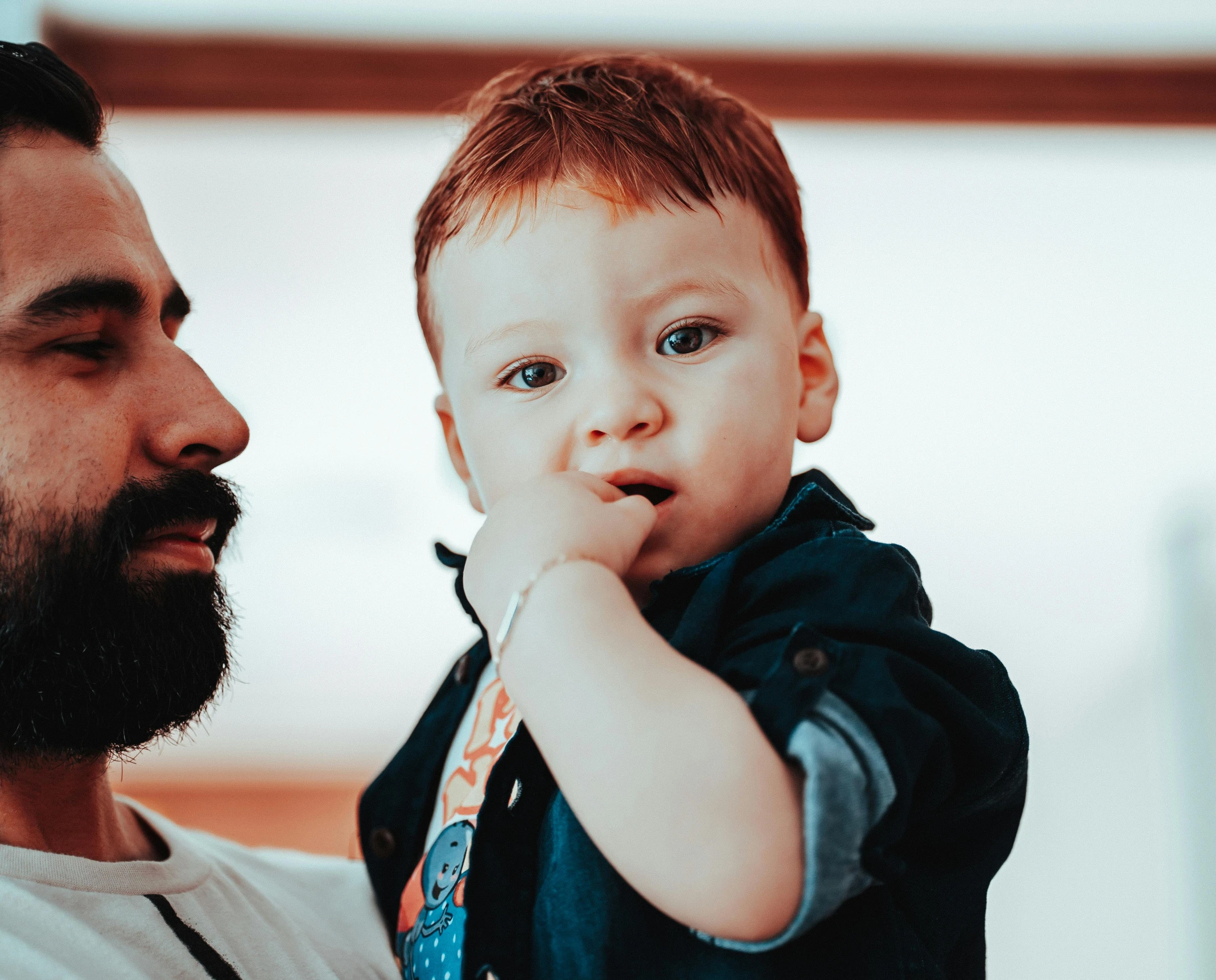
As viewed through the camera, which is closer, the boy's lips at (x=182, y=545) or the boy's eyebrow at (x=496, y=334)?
the boy's eyebrow at (x=496, y=334)

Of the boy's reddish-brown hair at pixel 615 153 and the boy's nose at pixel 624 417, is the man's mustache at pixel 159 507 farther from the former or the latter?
the boy's nose at pixel 624 417

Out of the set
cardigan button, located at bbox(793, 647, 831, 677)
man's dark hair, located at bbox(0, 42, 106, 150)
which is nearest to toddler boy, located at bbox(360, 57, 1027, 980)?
cardigan button, located at bbox(793, 647, 831, 677)

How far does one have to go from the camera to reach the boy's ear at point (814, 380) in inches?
36.5

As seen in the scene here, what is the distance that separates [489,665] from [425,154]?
1707mm

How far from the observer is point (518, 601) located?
65 cm

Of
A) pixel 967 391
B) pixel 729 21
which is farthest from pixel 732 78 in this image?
pixel 967 391

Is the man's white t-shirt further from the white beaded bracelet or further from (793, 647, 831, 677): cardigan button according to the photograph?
(793, 647, 831, 677): cardigan button

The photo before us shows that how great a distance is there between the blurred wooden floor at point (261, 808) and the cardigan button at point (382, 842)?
6.23 ft

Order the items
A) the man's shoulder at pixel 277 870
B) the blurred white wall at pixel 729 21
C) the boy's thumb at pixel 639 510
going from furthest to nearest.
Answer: the blurred white wall at pixel 729 21 < the man's shoulder at pixel 277 870 < the boy's thumb at pixel 639 510

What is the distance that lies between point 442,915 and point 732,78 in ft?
6.53

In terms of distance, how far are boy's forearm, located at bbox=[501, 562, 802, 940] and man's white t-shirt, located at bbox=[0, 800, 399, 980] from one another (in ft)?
1.39

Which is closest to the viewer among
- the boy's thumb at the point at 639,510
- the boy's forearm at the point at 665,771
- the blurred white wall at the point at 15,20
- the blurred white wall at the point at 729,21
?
the boy's forearm at the point at 665,771

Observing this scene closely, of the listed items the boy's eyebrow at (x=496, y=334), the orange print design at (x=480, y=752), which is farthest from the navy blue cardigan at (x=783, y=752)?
the boy's eyebrow at (x=496, y=334)

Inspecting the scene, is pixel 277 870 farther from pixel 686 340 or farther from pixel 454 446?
pixel 686 340
